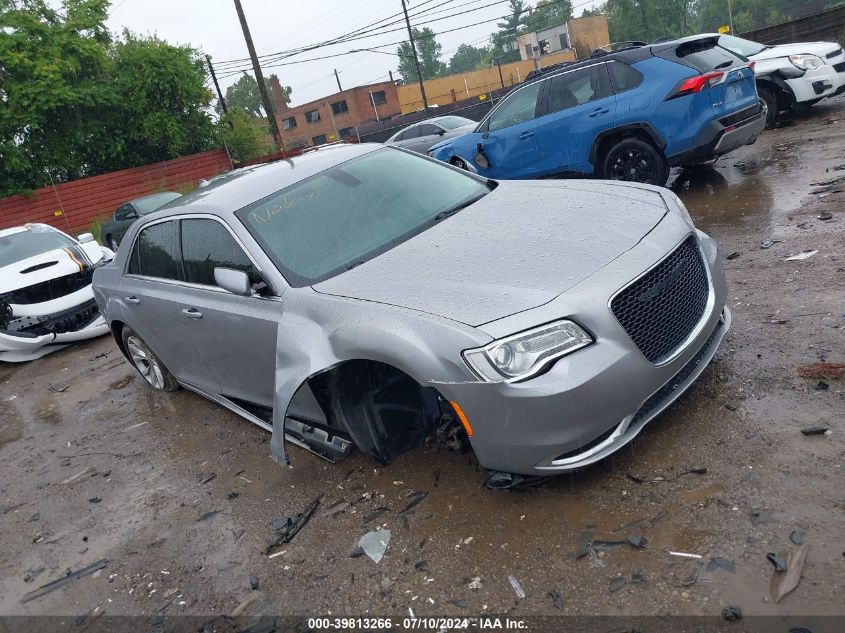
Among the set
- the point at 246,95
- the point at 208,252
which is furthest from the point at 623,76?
the point at 246,95

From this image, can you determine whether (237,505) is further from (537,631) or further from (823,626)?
(823,626)

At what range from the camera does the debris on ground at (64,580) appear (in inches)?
138

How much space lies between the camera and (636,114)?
→ 25.2 feet

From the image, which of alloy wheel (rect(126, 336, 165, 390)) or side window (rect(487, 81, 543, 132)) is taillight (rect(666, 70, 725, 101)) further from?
alloy wheel (rect(126, 336, 165, 390))

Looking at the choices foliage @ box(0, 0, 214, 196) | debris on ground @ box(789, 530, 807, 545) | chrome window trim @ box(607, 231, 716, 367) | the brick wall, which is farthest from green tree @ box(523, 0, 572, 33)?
debris on ground @ box(789, 530, 807, 545)

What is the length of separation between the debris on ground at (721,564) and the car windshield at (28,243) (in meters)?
9.20

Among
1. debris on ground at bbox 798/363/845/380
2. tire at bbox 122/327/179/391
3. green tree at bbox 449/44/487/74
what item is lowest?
debris on ground at bbox 798/363/845/380

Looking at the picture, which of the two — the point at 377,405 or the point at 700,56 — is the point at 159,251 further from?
the point at 700,56

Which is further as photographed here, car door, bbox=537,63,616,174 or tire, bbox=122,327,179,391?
car door, bbox=537,63,616,174

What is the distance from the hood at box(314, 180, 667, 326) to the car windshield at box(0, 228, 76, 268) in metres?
7.38

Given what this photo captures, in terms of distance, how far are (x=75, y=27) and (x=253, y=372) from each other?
91.6 feet

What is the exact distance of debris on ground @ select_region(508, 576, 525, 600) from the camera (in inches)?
105

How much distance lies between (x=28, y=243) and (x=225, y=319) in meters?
6.91

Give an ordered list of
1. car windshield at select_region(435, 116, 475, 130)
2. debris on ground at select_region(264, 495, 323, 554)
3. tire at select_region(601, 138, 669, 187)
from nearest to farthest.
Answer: debris on ground at select_region(264, 495, 323, 554)
tire at select_region(601, 138, 669, 187)
car windshield at select_region(435, 116, 475, 130)
